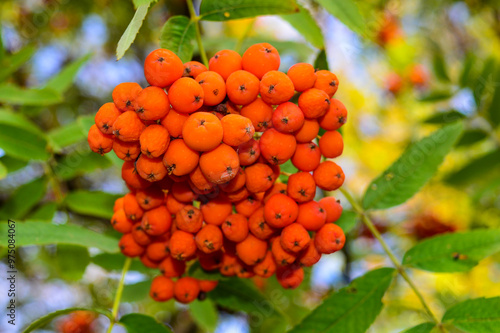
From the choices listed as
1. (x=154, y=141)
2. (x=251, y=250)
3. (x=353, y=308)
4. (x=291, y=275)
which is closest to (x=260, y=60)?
(x=154, y=141)

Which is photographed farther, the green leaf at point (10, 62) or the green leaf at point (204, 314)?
the green leaf at point (204, 314)

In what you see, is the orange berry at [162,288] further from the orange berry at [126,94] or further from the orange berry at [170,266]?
the orange berry at [126,94]

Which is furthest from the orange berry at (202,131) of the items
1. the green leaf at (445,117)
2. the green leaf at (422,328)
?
the green leaf at (445,117)

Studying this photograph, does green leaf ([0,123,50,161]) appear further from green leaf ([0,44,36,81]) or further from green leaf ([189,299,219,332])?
green leaf ([189,299,219,332])

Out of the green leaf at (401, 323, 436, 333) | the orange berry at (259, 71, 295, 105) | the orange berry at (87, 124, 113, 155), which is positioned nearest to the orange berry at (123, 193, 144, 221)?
the orange berry at (87, 124, 113, 155)

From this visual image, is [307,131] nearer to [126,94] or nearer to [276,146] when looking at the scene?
[276,146]

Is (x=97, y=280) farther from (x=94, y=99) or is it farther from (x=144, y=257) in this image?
(x=144, y=257)
